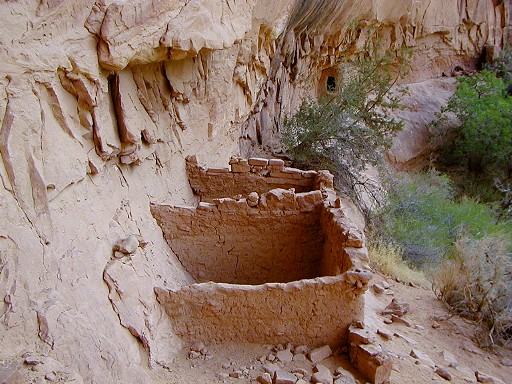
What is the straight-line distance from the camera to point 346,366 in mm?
3539

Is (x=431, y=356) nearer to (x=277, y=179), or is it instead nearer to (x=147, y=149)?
(x=277, y=179)

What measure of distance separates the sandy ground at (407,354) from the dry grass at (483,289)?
0.14m

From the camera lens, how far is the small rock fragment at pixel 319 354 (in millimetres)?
3559

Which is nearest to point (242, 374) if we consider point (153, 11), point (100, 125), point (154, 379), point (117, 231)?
point (154, 379)

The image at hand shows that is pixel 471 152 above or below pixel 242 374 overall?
above

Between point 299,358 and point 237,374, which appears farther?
point 299,358

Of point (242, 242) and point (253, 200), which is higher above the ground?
point (253, 200)

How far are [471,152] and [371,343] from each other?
10274mm

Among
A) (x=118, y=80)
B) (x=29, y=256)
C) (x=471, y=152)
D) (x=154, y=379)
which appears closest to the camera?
(x=29, y=256)

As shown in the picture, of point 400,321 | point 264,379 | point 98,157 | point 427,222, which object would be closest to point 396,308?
point 400,321

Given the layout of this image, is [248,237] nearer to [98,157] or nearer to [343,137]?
[98,157]

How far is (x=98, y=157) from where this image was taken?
366 cm

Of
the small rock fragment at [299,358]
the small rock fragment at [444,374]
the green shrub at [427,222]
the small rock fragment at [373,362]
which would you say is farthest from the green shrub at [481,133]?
the small rock fragment at [299,358]

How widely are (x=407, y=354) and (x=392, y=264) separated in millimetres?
2252
